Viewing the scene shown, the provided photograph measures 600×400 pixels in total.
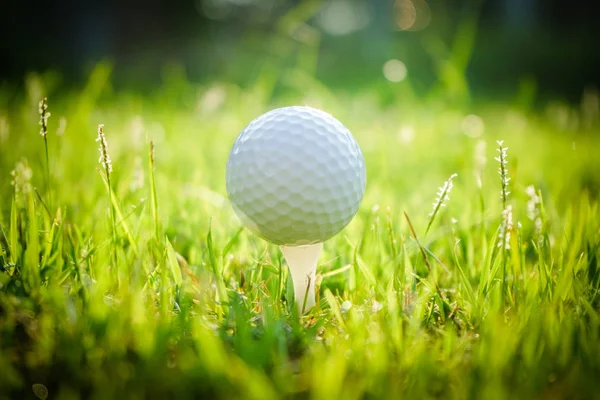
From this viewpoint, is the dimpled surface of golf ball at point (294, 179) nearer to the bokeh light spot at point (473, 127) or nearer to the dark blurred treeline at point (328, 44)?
the bokeh light spot at point (473, 127)

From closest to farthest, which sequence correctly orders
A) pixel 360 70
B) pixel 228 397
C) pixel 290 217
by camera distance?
pixel 228 397, pixel 290 217, pixel 360 70

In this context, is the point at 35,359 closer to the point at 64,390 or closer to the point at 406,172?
the point at 64,390

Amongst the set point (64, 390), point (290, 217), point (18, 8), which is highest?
point (18, 8)

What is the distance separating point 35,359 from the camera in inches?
46.9

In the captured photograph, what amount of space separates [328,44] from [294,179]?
13107 mm

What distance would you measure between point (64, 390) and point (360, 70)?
33.5 feet

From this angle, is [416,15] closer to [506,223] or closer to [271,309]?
[506,223]

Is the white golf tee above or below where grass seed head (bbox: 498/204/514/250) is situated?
below

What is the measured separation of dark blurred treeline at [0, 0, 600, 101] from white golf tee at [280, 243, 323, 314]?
11.4 feet

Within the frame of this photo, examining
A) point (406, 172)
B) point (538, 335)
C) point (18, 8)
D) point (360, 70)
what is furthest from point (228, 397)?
point (18, 8)

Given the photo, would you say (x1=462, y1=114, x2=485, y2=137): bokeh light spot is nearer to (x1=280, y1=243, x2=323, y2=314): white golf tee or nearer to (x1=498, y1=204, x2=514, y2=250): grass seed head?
(x1=498, y1=204, x2=514, y2=250): grass seed head

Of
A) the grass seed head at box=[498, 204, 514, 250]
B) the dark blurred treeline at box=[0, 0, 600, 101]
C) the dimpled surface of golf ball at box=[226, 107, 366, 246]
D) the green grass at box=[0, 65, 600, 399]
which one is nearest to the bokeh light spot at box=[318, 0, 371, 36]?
the dark blurred treeline at box=[0, 0, 600, 101]

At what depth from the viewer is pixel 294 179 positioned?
148 cm

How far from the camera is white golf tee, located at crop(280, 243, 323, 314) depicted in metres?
1.55
